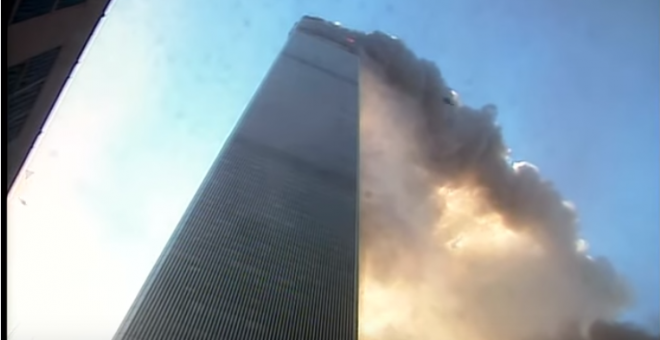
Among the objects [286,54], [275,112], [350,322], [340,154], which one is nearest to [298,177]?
[340,154]

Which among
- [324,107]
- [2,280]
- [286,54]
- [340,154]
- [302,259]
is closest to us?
[2,280]

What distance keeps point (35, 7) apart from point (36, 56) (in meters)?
2.25

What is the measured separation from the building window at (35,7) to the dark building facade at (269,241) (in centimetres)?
3115

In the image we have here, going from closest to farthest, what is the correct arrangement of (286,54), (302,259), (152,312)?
(152,312)
(302,259)
(286,54)

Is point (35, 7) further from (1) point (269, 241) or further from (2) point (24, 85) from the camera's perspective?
(1) point (269, 241)

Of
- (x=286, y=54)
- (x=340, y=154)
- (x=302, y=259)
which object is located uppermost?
(x=286, y=54)

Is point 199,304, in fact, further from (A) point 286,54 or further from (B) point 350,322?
(A) point 286,54

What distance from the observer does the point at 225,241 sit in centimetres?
5788

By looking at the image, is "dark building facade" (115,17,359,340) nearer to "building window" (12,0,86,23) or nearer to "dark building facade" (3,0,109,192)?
"dark building facade" (3,0,109,192)

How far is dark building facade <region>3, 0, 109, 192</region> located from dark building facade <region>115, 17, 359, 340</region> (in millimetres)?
26178

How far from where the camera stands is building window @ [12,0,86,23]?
41.3 feet

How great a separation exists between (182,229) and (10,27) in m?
44.6

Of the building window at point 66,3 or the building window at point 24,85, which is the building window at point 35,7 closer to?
the building window at point 66,3

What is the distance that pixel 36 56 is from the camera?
15.5 metres
